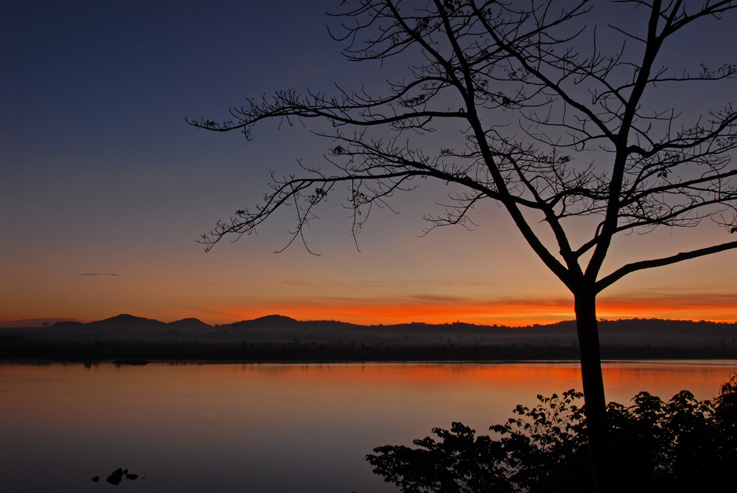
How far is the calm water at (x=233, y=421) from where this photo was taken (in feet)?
42.1

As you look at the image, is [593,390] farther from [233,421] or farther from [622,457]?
[233,421]

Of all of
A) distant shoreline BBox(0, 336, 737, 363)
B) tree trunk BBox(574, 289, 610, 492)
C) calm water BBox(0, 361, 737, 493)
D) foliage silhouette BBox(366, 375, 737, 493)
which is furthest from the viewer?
distant shoreline BBox(0, 336, 737, 363)

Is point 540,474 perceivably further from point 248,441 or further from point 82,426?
point 82,426

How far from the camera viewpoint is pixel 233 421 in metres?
18.4

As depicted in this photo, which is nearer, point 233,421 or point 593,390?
point 593,390

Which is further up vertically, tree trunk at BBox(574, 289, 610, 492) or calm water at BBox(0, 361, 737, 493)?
tree trunk at BBox(574, 289, 610, 492)

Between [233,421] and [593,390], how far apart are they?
15938mm

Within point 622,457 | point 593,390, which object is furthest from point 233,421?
point 593,390

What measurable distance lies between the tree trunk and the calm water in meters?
8.48

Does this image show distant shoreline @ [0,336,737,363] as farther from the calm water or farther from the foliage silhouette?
the foliage silhouette

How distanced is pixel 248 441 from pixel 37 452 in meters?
5.03

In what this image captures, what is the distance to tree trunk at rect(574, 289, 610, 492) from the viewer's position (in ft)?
13.4

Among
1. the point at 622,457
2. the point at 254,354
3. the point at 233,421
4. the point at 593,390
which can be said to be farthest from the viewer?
the point at 254,354

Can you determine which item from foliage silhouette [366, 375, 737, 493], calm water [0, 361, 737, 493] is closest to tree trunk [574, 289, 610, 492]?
foliage silhouette [366, 375, 737, 493]
